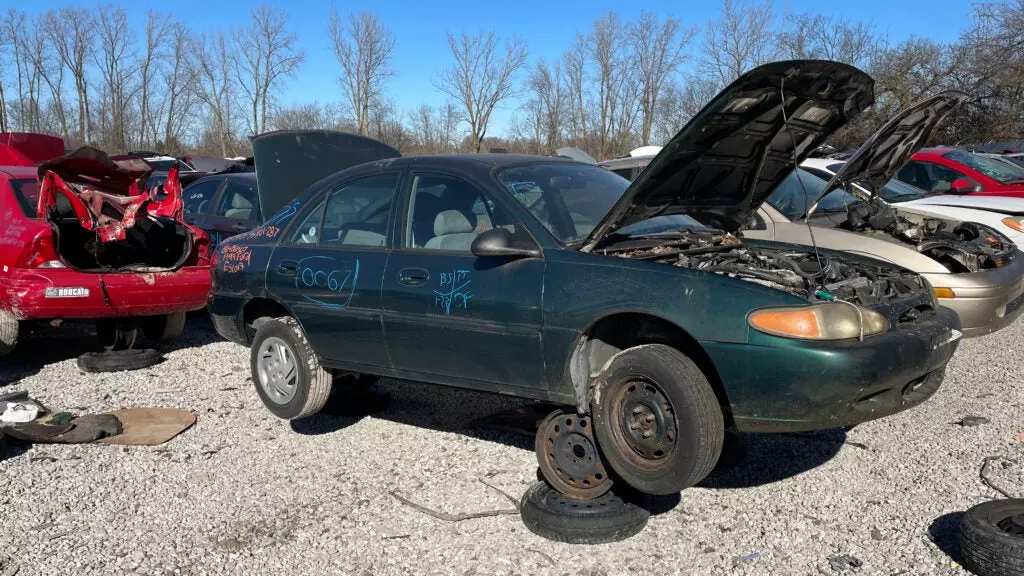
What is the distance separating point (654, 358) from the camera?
3.41m

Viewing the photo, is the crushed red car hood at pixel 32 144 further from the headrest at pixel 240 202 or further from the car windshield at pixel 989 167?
the car windshield at pixel 989 167

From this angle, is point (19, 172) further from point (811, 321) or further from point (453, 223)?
point (811, 321)

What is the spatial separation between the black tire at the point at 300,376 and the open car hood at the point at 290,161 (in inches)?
62.0

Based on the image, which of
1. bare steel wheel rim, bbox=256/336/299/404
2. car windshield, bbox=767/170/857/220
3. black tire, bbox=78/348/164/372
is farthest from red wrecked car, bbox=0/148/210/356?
car windshield, bbox=767/170/857/220

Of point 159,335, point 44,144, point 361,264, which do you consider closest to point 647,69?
point 44,144

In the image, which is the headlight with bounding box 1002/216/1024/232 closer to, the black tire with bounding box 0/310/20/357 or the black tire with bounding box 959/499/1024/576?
the black tire with bounding box 959/499/1024/576

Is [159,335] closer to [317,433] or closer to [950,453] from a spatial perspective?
[317,433]

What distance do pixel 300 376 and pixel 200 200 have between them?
5442 mm

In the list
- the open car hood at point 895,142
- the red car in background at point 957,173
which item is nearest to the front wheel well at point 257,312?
the open car hood at point 895,142

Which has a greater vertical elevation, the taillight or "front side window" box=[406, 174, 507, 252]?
"front side window" box=[406, 174, 507, 252]

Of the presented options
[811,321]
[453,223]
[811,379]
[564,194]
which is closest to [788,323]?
[811,321]

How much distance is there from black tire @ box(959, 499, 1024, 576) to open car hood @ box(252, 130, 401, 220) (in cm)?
507

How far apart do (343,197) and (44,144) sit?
8862mm

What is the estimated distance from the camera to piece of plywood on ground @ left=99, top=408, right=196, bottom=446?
5.01 m
